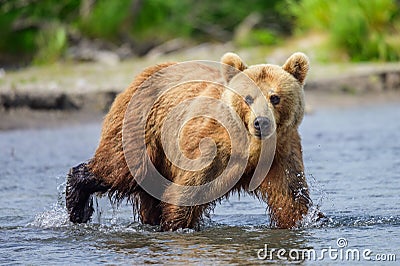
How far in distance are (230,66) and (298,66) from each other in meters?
0.40

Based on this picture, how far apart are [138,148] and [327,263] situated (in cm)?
149

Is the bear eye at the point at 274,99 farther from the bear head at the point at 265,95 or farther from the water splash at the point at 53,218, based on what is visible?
the water splash at the point at 53,218

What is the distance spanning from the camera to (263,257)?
5.05 meters

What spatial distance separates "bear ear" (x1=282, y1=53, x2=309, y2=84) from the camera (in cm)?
538

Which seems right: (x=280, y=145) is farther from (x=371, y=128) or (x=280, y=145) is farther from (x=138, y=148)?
(x=371, y=128)

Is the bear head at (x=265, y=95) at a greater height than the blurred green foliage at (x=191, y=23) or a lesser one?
lesser

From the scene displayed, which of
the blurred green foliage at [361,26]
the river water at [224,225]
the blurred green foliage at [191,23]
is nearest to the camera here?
the river water at [224,225]

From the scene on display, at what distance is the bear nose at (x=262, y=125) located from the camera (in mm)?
5034

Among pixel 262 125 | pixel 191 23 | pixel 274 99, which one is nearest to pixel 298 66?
pixel 274 99

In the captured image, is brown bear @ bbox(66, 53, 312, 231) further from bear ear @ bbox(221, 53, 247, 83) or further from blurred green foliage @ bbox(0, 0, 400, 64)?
blurred green foliage @ bbox(0, 0, 400, 64)

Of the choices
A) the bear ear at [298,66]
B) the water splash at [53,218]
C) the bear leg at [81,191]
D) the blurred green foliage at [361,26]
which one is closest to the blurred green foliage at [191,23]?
the blurred green foliage at [361,26]

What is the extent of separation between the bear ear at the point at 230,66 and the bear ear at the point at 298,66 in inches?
11.4

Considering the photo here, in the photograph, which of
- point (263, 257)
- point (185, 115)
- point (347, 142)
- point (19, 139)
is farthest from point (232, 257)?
point (19, 139)

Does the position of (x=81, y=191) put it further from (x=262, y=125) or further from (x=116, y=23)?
(x=116, y=23)
